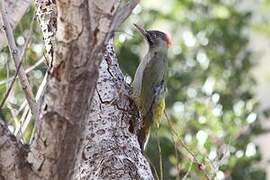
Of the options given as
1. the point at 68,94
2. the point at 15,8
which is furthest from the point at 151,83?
the point at 68,94

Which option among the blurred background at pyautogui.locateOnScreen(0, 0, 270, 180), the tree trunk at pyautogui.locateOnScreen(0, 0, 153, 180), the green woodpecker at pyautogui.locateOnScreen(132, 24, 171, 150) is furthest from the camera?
the blurred background at pyautogui.locateOnScreen(0, 0, 270, 180)

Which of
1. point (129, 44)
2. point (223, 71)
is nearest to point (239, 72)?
point (223, 71)

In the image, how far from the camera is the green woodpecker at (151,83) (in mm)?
2186

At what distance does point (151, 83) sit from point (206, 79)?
1.36 metres

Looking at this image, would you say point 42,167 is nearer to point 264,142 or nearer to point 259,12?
point 259,12

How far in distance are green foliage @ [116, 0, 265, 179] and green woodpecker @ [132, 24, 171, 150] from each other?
19.9 inches

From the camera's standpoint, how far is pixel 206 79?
145 inches

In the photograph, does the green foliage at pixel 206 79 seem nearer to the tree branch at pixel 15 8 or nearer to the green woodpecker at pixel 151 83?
the green woodpecker at pixel 151 83

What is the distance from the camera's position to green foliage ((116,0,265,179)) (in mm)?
3125

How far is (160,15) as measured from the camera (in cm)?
385

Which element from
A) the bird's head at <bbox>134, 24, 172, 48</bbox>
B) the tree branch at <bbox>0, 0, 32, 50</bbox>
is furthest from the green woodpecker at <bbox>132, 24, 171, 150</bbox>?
the tree branch at <bbox>0, 0, 32, 50</bbox>

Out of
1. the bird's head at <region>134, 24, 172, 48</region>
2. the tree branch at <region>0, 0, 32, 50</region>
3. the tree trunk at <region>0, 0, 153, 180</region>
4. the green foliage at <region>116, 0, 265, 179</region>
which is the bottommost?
the green foliage at <region>116, 0, 265, 179</region>

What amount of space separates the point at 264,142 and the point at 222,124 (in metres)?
3.93

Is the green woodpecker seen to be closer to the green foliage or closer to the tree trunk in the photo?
the green foliage
